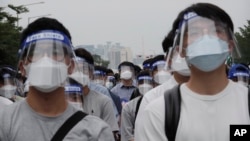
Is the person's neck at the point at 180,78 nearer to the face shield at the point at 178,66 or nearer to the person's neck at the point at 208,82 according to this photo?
the face shield at the point at 178,66

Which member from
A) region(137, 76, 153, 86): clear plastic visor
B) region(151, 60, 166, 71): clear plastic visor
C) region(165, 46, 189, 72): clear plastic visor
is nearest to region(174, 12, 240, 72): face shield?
region(165, 46, 189, 72): clear plastic visor

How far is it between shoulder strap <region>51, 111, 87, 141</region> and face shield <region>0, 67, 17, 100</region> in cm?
468

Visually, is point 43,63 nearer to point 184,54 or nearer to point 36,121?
point 36,121

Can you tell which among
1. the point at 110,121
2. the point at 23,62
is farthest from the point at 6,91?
the point at 23,62

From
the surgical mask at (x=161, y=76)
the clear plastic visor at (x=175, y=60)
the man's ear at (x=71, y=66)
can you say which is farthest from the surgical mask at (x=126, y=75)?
the man's ear at (x=71, y=66)

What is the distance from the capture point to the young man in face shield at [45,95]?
10.9 feet

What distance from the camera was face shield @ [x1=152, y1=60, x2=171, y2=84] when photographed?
24.4 ft

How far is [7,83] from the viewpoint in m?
Result: 8.04

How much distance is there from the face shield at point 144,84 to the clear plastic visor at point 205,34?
19.2 ft

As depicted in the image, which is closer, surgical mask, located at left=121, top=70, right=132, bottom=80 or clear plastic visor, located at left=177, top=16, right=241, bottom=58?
clear plastic visor, located at left=177, top=16, right=241, bottom=58

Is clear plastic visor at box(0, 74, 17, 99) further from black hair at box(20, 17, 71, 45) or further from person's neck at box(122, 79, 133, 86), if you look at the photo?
black hair at box(20, 17, 71, 45)

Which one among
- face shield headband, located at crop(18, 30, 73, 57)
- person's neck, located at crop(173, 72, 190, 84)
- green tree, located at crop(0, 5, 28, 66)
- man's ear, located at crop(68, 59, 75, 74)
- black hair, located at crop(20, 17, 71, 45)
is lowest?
green tree, located at crop(0, 5, 28, 66)

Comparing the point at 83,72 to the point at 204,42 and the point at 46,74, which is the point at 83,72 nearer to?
the point at 46,74

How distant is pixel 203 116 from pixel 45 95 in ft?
3.43
